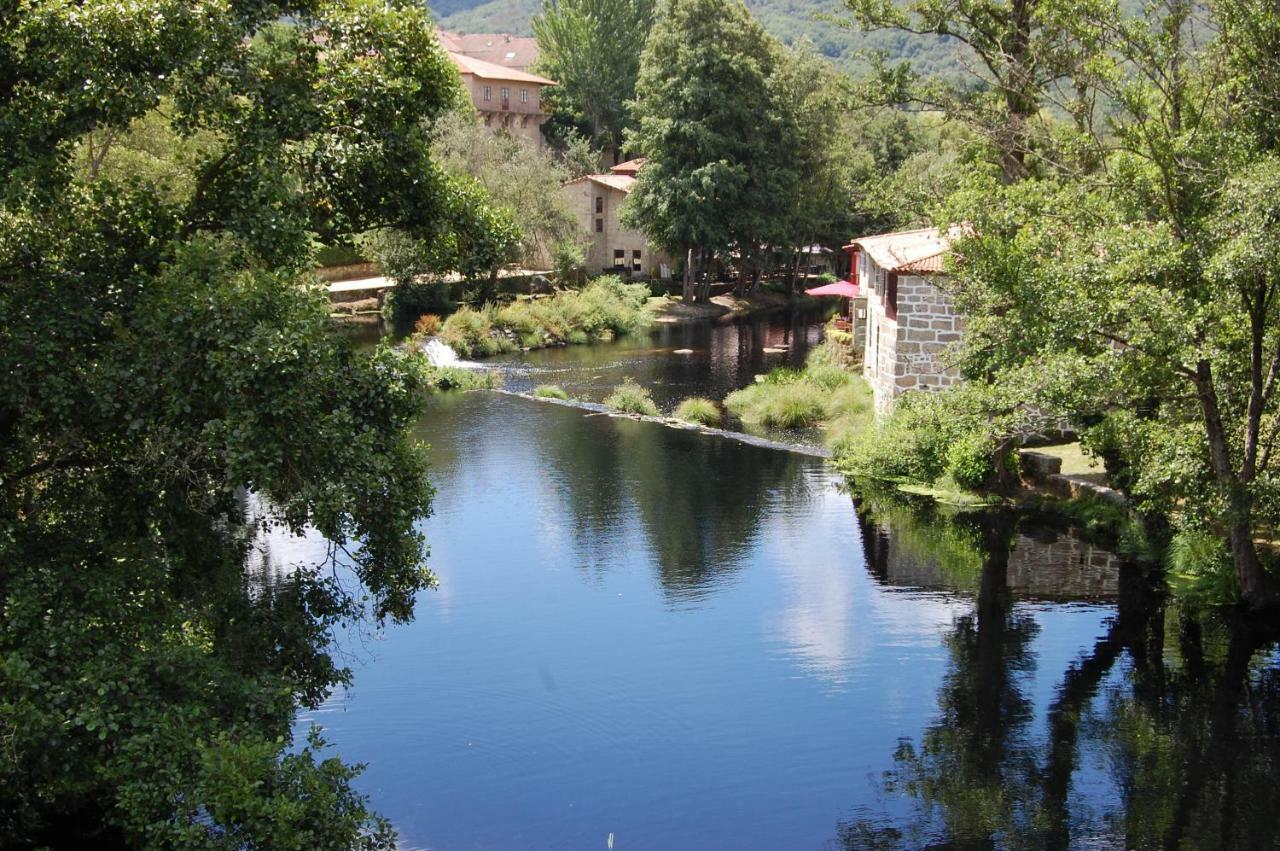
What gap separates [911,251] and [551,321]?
69.2ft

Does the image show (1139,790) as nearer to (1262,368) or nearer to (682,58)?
(1262,368)

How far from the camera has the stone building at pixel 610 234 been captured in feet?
213

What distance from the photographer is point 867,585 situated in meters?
20.8

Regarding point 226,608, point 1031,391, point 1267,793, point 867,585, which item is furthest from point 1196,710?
point 226,608

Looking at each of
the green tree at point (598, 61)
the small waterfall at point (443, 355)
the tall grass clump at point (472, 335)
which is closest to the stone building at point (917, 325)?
the small waterfall at point (443, 355)

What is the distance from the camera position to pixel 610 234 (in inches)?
2621

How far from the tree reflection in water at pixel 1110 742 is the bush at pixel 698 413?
15.2 metres

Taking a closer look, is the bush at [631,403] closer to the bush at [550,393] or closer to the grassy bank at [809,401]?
the bush at [550,393]

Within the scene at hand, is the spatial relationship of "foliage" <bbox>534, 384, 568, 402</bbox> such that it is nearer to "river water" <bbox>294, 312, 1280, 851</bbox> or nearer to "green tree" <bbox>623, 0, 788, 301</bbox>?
"river water" <bbox>294, 312, 1280, 851</bbox>

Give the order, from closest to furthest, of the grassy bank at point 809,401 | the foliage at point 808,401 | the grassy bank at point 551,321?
1. the grassy bank at point 809,401
2. the foliage at point 808,401
3. the grassy bank at point 551,321

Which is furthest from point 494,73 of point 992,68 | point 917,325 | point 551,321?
point 992,68

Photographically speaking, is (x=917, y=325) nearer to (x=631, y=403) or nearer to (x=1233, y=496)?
(x=631, y=403)

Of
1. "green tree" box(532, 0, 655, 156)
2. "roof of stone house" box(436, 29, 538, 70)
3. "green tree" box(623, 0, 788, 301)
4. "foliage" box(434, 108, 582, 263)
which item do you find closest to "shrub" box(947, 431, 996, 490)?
"green tree" box(623, 0, 788, 301)

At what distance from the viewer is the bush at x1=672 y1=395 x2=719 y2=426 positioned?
3475 cm
